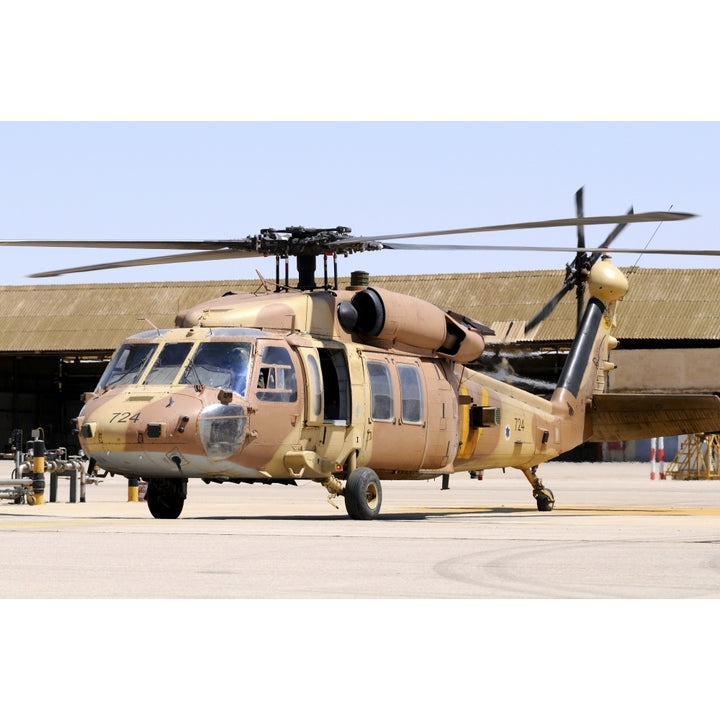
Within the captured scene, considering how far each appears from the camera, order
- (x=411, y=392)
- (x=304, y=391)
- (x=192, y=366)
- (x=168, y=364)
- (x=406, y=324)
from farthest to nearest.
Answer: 1. (x=411, y=392)
2. (x=406, y=324)
3. (x=304, y=391)
4. (x=168, y=364)
5. (x=192, y=366)

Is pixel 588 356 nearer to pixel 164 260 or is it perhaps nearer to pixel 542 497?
pixel 542 497

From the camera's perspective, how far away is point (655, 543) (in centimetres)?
1520

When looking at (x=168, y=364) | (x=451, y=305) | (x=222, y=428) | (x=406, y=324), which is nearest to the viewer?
(x=222, y=428)

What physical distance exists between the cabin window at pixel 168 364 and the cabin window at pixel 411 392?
12.1ft

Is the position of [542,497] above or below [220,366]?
below

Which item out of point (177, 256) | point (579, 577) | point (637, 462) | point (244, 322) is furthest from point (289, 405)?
point (637, 462)

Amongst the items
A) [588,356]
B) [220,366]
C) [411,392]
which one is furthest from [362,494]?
[588,356]

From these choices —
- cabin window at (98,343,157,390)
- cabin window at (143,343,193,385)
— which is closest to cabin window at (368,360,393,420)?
cabin window at (143,343,193,385)

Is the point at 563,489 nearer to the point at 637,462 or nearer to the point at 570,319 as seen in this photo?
the point at 570,319

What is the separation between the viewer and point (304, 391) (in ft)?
64.2

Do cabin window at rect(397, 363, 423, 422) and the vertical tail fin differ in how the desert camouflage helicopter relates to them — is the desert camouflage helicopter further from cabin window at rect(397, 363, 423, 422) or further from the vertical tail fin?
the vertical tail fin

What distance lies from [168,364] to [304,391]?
2.00 meters

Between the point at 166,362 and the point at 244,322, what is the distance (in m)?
1.41

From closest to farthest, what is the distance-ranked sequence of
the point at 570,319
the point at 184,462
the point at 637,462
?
the point at 184,462 → the point at 570,319 → the point at 637,462
